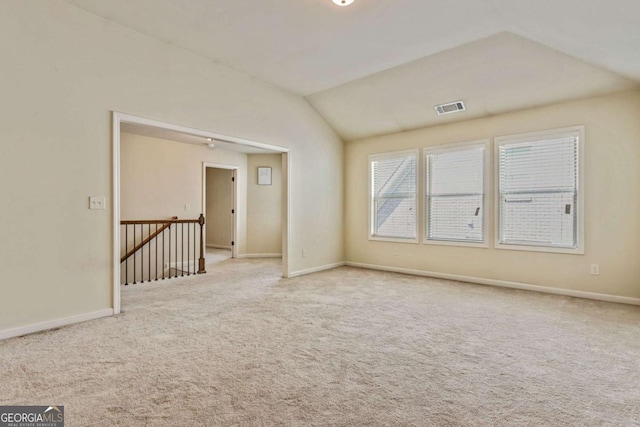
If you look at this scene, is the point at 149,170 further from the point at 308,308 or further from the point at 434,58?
the point at 434,58

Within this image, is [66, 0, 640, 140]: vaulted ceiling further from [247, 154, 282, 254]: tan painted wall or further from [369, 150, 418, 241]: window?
[247, 154, 282, 254]: tan painted wall

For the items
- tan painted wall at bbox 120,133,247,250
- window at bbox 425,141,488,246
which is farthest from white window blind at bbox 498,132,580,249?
tan painted wall at bbox 120,133,247,250

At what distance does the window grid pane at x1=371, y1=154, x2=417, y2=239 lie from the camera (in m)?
5.70

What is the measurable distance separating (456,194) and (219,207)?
258 inches

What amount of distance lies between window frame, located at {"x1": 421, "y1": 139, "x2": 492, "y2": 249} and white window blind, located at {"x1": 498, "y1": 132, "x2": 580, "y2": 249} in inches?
6.8

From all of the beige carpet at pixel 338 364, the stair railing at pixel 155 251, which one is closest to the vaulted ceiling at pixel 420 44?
the beige carpet at pixel 338 364

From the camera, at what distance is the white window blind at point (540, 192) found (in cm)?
420

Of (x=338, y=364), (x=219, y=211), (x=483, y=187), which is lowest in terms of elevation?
(x=338, y=364)

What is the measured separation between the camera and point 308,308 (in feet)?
11.9

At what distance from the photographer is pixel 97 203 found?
326 cm

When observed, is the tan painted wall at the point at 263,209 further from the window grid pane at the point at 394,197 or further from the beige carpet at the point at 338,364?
the beige carpet at the point at 338,364

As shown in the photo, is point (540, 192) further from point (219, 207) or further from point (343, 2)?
point (219, 207)

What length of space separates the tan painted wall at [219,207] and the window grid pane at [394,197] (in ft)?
15.0

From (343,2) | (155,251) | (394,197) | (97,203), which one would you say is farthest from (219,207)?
(343,2)
